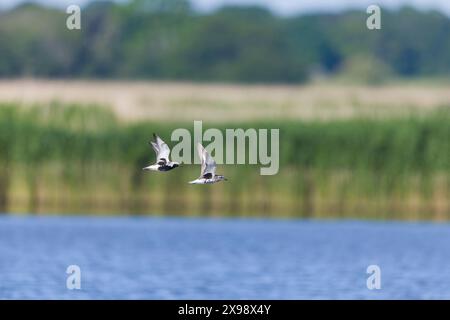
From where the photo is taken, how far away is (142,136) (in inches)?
1028

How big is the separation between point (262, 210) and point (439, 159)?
10.2 feet

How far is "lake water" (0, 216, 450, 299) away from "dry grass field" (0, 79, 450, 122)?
8.92 ft

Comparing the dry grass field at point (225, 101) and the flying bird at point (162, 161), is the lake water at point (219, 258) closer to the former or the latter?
the dry grass field at point (225, 101)

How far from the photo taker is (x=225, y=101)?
2891 centimetres

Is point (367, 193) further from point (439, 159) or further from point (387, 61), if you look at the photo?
point (387, 61)

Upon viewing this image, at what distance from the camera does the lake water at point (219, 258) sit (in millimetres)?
17719

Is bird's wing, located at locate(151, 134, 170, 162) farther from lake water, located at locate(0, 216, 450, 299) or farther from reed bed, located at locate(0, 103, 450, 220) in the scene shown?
reed bed, located at locate(0, 103, 450, 220)

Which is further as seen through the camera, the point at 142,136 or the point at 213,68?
the point at 213,68

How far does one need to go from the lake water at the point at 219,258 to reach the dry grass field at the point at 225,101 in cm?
272

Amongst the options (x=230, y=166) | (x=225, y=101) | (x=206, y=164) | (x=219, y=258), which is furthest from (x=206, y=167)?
(x=225, y=101)

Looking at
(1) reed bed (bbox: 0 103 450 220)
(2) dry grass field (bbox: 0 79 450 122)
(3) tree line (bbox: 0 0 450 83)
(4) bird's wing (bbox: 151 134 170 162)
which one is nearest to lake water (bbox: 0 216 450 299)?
(1) reed bed (bbox: 0 103 450 220)

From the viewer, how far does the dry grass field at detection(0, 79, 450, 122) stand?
27750 millimetres

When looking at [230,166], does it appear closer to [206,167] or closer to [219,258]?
[219,258]
